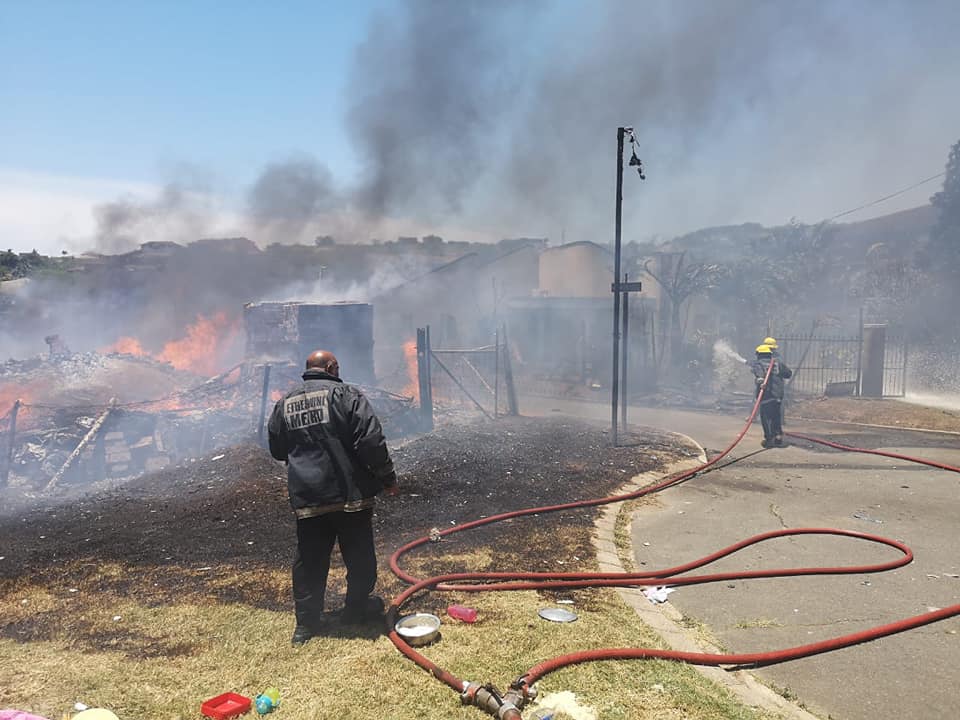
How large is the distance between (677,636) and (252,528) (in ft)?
14.1

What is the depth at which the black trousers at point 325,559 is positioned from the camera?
4109mm

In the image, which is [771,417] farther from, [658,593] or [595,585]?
[595,585]

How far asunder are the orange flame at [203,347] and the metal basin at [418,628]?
801 inches

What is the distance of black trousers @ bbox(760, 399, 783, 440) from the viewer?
38.2 feet

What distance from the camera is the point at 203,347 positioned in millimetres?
24297

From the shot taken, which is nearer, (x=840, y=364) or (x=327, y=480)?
(x=327, y=480)

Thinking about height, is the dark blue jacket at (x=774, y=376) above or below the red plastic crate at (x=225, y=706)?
above

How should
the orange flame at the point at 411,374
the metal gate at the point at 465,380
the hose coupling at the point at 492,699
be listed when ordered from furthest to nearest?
the orange flame at the point at 411,374 < the metal gate at the point at 465,380 < the hose coupling at the point at 492,699

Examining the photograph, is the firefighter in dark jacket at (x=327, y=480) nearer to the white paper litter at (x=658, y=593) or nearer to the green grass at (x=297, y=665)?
the green grass at (x=297, y=665)

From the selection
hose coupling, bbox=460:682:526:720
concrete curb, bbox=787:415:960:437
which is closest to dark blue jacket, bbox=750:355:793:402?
concrete curb, bbox=787:415:960:437

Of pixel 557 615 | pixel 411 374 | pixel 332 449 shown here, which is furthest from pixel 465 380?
pixel 332 449

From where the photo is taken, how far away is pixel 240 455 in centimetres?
966

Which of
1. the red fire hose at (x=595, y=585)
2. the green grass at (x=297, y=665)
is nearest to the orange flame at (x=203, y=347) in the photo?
the red fire hose at (x=595, y=585)

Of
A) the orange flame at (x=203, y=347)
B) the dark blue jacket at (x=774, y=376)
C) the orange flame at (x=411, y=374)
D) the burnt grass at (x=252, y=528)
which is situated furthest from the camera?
the orange flame at (x=203, y=347)
